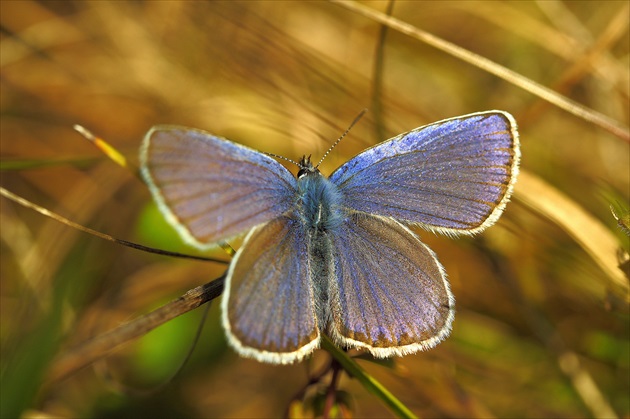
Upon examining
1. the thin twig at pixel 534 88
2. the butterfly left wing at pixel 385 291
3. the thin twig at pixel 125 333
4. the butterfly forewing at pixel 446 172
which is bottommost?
the thin twig at pixel 125 333

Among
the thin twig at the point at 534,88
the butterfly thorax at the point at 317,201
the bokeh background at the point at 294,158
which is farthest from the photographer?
the bokeh background at the point at 294,158

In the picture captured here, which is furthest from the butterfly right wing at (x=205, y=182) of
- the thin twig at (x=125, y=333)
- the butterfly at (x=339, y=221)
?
the thin twig at (x=125, y=333)

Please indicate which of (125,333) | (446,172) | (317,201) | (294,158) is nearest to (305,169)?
(317,201)

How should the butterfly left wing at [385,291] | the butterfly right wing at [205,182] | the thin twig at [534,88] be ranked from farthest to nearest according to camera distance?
1. the thin twig at [534,88]
2. the butterfly left wing at [385,291]
3. the butterfly right wing at [205,182]

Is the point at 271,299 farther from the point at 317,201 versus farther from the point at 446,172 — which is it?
the point at 446,172

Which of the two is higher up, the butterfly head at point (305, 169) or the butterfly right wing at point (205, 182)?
the butterfly head at point (305, 169)

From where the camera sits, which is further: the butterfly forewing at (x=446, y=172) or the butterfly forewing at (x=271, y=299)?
the butterfly forewing at (x=446, y=172)

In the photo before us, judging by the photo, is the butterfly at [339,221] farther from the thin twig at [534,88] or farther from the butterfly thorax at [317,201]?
the thin twig at [534,88]
